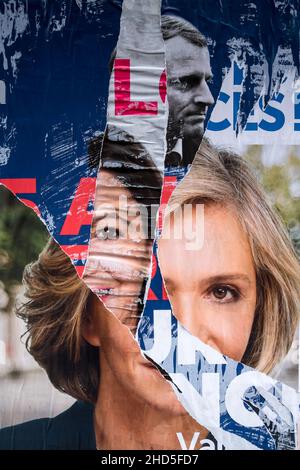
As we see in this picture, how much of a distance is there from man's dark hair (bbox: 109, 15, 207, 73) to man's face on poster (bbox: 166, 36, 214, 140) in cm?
2

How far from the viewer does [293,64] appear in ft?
8.61

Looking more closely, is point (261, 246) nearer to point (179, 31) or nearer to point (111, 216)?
point (111, 216)

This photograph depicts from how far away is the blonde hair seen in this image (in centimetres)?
263

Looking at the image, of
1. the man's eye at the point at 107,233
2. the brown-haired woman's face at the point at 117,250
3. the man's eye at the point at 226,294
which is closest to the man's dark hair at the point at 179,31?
the brown-haired woman's face at the point at 117,250

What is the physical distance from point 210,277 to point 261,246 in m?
0.26

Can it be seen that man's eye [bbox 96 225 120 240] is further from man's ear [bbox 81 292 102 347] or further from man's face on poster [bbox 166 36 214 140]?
man's face on poster [bbox 166 36 214 140]

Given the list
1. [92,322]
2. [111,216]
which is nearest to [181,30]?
[111,216]

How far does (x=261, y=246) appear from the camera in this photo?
263 cm

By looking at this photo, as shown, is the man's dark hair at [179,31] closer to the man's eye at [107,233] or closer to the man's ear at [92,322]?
the man's eye at [107,233]

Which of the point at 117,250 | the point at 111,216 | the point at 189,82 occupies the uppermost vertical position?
the point at 189,82

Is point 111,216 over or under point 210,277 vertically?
over

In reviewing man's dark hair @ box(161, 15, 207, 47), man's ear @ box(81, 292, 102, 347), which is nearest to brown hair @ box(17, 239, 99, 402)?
man's ear @ box(81, 292, 102, 347)

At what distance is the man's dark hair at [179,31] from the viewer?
2609 mm
